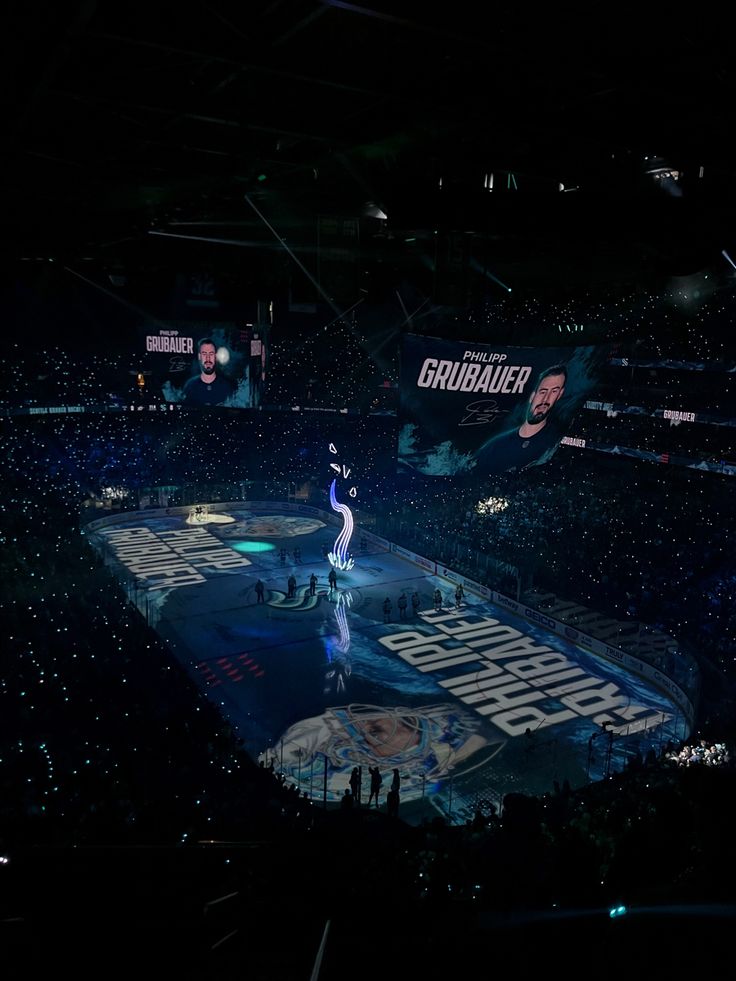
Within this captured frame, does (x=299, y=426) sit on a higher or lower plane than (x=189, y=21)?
lower

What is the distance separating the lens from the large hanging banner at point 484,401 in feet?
25.5

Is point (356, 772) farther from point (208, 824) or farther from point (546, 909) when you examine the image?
point (546, 909)

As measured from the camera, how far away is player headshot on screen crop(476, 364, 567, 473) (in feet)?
27.8

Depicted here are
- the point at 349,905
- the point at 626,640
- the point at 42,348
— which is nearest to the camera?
the point at 349,905

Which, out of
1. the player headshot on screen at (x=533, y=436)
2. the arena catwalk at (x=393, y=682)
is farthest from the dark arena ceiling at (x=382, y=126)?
the arena catwalk at (x=393, y=682)

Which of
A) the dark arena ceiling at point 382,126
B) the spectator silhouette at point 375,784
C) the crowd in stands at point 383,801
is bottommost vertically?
the spectator silhouette at point 375,784

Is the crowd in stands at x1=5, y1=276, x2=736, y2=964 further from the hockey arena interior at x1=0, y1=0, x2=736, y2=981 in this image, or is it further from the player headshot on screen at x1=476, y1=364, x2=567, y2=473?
the player headshot on screen at x1=476, y1=364, x2=567, y2=473

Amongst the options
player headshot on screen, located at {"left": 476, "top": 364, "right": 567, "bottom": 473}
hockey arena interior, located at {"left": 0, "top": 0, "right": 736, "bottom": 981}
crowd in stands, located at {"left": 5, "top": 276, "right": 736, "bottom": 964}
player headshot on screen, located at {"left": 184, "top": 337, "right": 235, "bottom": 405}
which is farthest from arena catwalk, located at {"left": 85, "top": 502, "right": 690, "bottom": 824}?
player headshot on screen, located at {"left": 184, "top": 337, "right": 235, "bottom": 405}

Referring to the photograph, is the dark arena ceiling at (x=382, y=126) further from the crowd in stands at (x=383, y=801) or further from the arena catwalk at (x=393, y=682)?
the arena catwalk at (x=393, y=682)

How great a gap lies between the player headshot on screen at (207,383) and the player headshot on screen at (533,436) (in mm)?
14991

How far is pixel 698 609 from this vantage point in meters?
20.1

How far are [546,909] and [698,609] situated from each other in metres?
17.2

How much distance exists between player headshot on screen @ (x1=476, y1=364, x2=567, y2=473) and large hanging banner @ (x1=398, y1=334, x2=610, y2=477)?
1cm

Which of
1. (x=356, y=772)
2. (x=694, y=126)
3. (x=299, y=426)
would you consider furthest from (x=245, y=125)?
(x=299, y=426)
